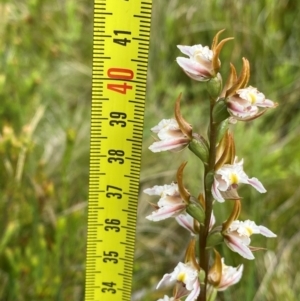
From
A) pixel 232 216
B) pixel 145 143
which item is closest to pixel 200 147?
pixel 232 216

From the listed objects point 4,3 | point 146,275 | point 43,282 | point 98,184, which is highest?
point 4,3

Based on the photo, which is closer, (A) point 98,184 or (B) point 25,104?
(A) point 98,184

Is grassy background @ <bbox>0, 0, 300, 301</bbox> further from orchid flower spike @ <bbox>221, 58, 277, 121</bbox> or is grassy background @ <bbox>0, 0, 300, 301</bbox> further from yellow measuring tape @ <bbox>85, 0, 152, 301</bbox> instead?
orchid flower spike @ <bbox>221, 58, 277, 121</bbox>

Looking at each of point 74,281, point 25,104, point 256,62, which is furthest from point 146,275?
point 256,62

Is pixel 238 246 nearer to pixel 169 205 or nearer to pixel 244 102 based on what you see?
pixel 169 205

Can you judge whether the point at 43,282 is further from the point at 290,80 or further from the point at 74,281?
the point at 290,80

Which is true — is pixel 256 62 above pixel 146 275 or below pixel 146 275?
above

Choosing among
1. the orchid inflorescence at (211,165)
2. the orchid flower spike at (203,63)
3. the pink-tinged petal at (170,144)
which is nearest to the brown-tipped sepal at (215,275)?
the orchid inflorescence at (211,165)

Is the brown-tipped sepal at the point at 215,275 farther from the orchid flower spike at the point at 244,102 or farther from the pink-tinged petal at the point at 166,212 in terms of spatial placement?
the orchid flower spike at the point at 244,102
